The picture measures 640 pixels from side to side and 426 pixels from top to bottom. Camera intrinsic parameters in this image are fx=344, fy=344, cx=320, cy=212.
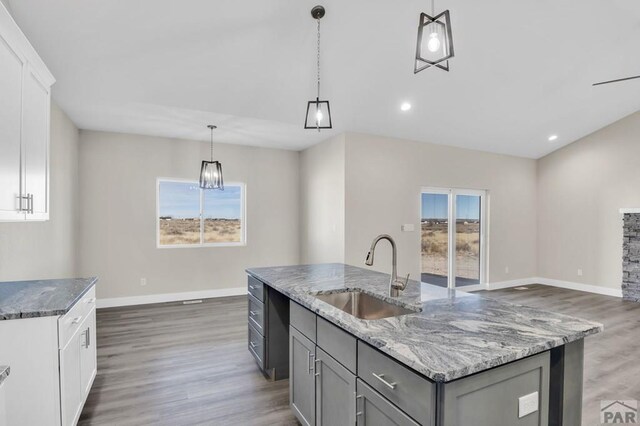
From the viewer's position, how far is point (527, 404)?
1.44 metres

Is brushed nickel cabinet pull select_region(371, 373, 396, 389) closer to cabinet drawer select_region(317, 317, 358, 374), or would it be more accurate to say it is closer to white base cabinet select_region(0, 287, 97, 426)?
cabinet drawer select_region(317, 317, 358, 374)

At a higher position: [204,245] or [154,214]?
[154,214]

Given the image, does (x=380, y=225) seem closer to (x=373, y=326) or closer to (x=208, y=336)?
(x=208, y=336)

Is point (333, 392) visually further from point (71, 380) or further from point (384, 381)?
point (71, 380)

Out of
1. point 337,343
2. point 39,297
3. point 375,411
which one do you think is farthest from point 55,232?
point 375,411

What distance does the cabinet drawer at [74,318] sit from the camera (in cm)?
196

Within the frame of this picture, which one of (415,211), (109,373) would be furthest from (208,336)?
(415,211)

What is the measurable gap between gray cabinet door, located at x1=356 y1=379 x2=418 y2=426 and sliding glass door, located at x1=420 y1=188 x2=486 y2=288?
195 inches

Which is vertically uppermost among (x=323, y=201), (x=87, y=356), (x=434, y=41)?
(x=434, y=41)

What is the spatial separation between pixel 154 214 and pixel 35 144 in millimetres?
3485

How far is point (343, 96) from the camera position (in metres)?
4.41

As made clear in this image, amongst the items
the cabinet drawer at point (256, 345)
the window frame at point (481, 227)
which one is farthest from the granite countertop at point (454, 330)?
the window frame at point (481, 227)

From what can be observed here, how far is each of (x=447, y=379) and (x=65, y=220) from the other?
5.02 meters

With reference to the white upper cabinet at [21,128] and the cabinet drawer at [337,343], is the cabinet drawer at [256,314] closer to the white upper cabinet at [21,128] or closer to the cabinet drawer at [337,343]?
the cabinet drawer at [337,343]
